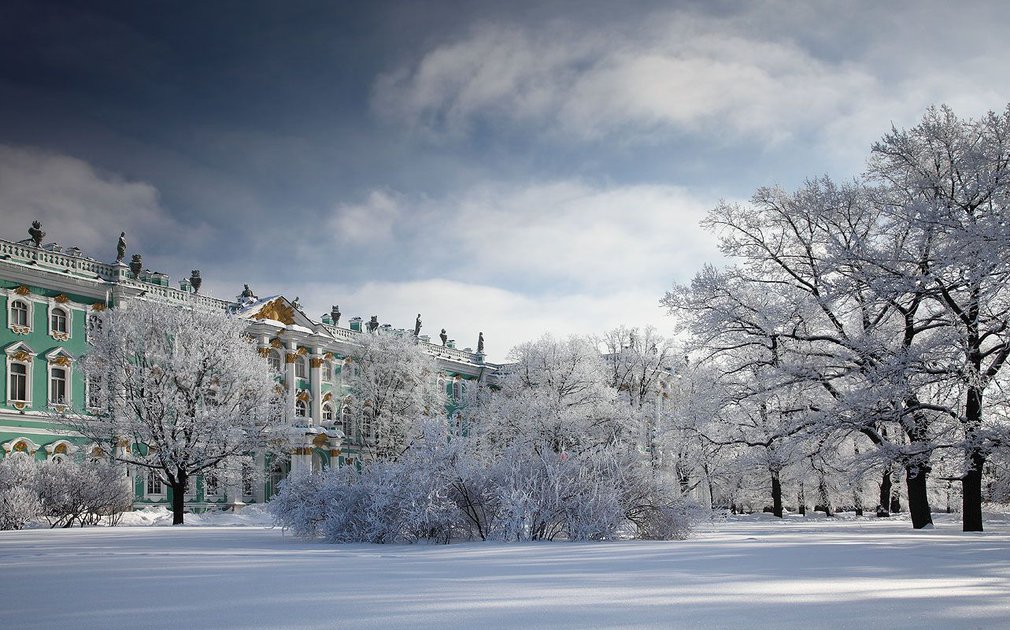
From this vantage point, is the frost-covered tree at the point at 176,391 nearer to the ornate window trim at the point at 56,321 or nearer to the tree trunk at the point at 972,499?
the ornate window trim at the point at 56,321

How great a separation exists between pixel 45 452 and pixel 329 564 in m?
35.2

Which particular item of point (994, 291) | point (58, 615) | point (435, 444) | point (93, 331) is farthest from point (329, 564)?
point (93, 331)

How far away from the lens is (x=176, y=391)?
118 ft

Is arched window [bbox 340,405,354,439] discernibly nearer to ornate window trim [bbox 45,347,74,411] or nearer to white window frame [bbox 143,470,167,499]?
white window frame [bbox 143,470,167,499]

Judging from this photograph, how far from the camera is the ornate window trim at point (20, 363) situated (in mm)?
38875

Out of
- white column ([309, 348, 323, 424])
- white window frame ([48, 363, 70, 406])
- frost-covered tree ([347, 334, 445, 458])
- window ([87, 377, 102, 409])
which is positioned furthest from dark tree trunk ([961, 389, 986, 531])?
white column ([309, 348, 323, 424])

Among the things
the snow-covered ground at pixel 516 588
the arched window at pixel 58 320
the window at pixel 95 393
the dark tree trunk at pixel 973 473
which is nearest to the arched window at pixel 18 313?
the arched window at pixel 58 320

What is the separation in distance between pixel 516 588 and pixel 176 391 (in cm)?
3174

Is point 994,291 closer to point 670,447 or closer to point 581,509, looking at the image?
point 581,509

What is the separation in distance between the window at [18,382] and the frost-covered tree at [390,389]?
67.0 feet

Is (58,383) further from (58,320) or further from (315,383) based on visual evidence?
(315,383)

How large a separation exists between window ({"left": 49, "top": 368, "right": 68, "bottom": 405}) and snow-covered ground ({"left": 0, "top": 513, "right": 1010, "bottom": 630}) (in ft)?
102

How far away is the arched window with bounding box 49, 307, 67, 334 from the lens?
40.8 m

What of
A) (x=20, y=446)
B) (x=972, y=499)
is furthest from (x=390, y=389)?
(x=972, y=499)
